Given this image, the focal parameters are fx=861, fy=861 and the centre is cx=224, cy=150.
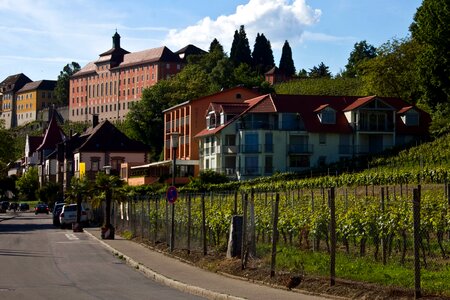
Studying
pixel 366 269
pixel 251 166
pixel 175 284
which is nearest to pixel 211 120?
pixel 251 166

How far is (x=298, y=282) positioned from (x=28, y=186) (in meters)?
131

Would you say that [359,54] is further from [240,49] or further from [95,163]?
[95,163]

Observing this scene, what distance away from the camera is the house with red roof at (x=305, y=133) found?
8531cm

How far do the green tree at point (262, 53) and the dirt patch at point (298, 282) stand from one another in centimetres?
15838

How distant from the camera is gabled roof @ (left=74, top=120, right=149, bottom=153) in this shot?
115m

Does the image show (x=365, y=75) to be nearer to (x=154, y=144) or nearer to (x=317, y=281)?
(x=154, y=144)

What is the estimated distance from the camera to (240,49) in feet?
565

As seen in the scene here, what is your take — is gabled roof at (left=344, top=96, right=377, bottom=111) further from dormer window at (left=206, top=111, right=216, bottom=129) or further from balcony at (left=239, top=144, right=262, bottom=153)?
dormer window at (left=206, top=111, right=216, bottom=129)

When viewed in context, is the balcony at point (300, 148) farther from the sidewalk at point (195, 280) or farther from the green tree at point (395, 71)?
the sidewalk at point (195, 280)

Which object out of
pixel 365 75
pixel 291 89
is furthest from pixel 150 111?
pixel 365 75

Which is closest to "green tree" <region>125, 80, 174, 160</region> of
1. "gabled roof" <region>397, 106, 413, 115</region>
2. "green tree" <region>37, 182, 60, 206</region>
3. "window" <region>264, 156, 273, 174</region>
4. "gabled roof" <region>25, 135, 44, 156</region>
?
"green tree" <region>37, 182, 60, 206</region>

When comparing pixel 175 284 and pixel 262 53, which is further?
pixel 262 53

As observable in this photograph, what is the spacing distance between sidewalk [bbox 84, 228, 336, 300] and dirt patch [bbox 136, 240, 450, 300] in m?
0.23

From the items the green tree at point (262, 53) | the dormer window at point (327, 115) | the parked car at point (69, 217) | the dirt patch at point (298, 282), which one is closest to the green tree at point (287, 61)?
the green tree at point (262, 53)
